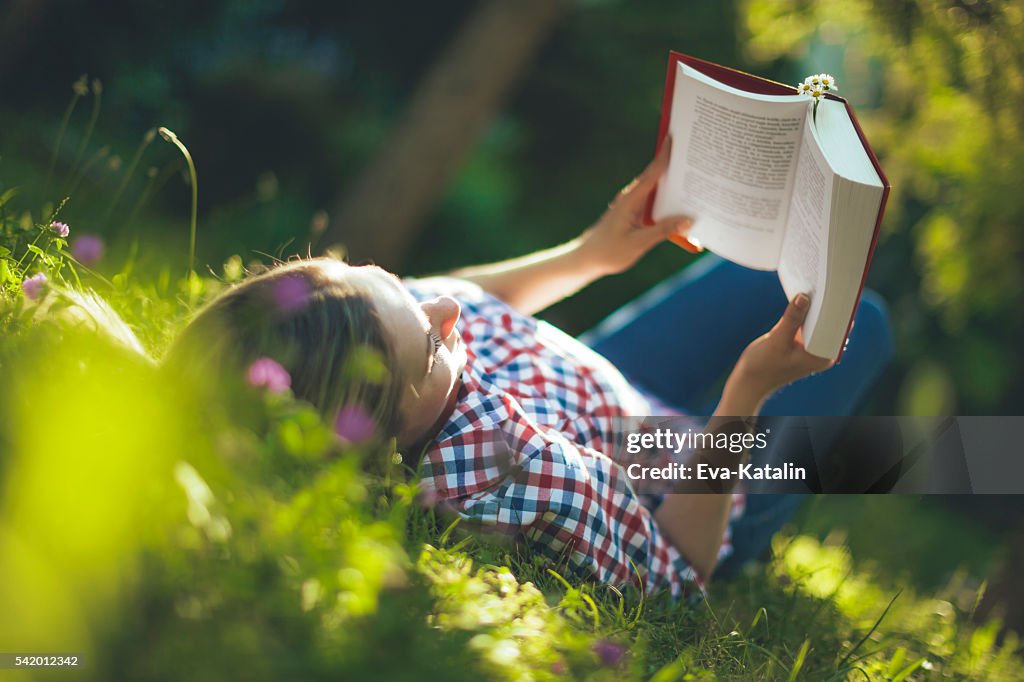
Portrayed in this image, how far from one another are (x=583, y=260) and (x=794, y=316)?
0.61 metres

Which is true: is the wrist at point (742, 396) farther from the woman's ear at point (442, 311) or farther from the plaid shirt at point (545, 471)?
the woman's ear at point (442, 311)

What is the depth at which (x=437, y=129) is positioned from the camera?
3.46 m

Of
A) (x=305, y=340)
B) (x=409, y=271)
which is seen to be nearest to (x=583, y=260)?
(x=305, y=340)

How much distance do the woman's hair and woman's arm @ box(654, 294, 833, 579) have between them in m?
0.56

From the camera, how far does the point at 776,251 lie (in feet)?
4.51

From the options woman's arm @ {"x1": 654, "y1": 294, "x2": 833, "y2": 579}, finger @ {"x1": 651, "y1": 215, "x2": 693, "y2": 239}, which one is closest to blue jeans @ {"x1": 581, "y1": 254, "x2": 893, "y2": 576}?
finger @ {"x1": 651, "y1": 215, "x2": 693, "y2": 239}

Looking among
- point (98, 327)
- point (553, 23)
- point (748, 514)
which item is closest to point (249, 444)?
point (98, 327)

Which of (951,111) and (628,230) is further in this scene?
(951,111)

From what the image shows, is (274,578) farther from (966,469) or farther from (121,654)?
(966,469)

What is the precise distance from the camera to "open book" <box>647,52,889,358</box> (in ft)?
3.52

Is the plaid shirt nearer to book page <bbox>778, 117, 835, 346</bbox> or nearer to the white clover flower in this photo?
book page <bbox>778, 117, 835, 346</bbox>

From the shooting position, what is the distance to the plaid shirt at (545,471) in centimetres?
113

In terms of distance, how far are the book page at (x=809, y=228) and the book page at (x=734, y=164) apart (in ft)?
0.12

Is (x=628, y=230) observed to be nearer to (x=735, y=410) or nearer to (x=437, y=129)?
(x=735, y=410)
